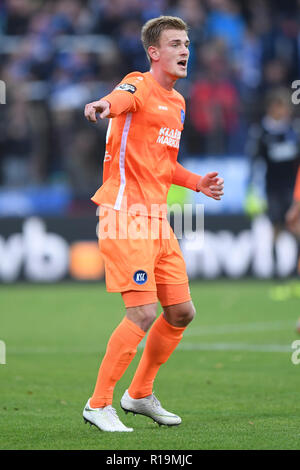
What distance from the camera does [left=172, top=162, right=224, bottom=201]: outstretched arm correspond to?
20.0ft

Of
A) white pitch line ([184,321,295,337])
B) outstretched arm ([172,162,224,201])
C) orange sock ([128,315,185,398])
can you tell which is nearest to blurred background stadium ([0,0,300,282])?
white pitch line ([184,321,295,337])

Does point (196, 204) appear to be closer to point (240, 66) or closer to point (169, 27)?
point (240, 66)

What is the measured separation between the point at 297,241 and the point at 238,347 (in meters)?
6.37

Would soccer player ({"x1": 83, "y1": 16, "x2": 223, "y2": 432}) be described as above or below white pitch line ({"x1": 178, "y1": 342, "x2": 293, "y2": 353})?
above

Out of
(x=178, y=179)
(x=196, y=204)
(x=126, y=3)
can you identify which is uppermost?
(x=126, y=3)

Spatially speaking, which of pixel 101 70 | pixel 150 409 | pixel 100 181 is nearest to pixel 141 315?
pixel 150 409

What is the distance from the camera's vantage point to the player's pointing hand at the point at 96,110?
5.01 meters

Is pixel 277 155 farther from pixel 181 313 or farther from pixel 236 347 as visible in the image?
pixel 181 313

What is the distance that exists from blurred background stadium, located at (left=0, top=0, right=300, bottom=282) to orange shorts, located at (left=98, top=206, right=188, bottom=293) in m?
9.59

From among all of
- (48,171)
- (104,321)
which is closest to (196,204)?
(48,171)

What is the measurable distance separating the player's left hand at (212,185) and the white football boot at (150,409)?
1.29 m

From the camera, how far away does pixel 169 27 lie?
591 cm

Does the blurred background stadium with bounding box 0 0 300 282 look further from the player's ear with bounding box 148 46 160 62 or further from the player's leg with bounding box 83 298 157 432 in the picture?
the player's leg with bounding box 83 298 157 432

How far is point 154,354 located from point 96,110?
160 cm
